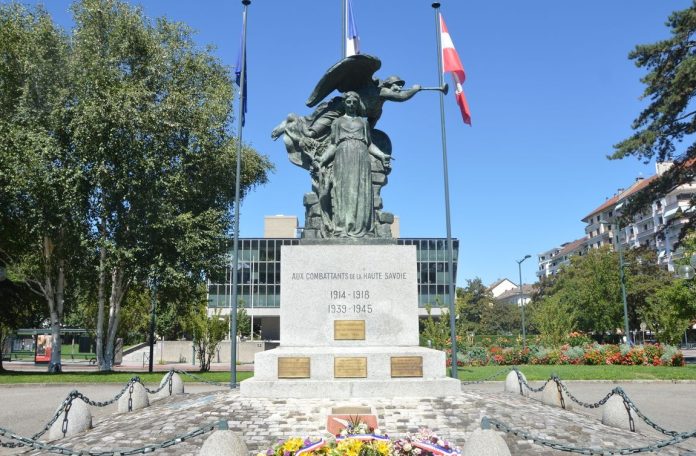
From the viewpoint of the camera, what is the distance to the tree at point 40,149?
74.8 feet

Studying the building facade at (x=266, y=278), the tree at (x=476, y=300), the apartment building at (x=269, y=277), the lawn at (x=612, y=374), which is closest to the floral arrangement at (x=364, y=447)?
the lawn at (x=612, y=374)

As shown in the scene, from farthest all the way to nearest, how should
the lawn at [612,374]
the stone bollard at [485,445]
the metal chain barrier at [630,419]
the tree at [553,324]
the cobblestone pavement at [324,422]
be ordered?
the tree at [553,324] < the lawn at [612,374] < the metal chain barrier at [630,419] < the cobblestone pavement at [324,422] < the stone bollard at [485,445]

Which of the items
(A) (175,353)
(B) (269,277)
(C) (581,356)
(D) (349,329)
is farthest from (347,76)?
(B) (269,277)

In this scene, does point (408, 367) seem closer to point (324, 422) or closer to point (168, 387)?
point (324, 422)

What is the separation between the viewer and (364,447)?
544cm

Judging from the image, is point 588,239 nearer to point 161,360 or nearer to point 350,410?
point 161,360

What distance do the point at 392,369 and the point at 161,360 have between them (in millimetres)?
40477

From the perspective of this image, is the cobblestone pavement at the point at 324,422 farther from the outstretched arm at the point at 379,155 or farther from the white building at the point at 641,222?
the white building at the point at 641,222

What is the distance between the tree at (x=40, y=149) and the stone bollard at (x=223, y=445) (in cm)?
1968

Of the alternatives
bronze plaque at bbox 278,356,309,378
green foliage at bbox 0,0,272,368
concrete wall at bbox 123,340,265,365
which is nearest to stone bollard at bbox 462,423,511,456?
bronze plaque at bbox 278,356,309,378

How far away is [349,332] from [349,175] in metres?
3.30

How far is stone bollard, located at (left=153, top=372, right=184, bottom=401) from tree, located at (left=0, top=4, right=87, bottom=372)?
41.0 ft

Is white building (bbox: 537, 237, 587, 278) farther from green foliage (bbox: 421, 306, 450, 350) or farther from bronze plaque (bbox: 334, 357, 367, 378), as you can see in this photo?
bronze plaque (bbox: 334, 357, 367, 378)

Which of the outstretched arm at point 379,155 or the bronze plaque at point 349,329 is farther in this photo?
the outstretched arm at point 379,155
